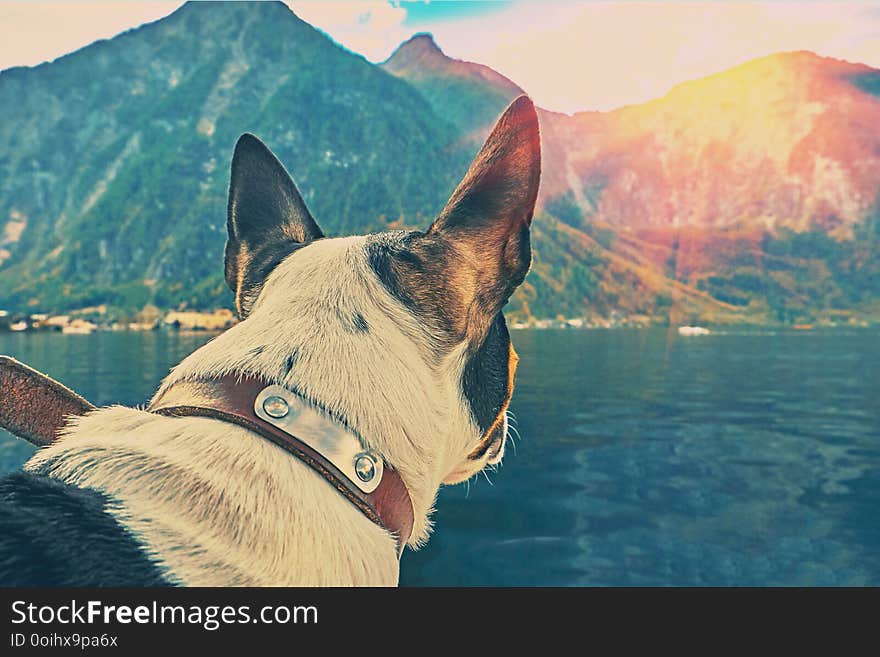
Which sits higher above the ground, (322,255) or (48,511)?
(322,255)

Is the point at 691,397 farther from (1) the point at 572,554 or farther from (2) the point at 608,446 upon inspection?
(1) the point at 572,554

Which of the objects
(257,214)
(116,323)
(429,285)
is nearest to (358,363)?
(429,285)

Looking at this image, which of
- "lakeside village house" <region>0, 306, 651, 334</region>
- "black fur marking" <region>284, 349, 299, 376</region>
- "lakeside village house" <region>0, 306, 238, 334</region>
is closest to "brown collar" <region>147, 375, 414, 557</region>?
"black fur marking" <region>284, 349, 299, 376</region>

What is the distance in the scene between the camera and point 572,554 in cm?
812

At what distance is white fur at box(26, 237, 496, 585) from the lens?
6.16ft

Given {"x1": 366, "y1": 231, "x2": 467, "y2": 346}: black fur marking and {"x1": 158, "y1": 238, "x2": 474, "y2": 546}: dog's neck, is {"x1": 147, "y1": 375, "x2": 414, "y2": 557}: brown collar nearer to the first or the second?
{"x1": 158, "y1": 238, "x2": 474, "y2": 546}: dog's neck

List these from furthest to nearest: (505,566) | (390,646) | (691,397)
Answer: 1. (691,397)
2. (505,566)
3. (390,646)

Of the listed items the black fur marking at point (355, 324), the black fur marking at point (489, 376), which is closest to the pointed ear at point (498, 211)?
the black fur marking at point (489, 376)

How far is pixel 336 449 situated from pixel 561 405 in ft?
63.9

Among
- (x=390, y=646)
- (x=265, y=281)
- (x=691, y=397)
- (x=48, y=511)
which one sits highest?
(x=265, y=281)

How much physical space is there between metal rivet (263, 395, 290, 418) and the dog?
0.09 metres

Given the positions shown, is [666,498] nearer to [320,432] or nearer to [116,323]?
[320,432]

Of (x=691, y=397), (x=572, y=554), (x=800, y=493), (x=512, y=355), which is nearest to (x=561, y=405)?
(x=691, y=397)

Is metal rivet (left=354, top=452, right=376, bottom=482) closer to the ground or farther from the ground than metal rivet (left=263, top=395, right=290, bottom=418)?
closer to the ground
